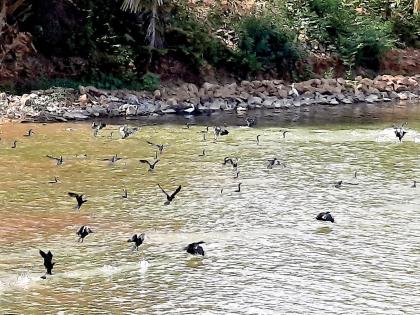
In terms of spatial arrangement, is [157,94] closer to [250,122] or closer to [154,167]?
[250,122]

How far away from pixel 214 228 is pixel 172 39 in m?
14.7

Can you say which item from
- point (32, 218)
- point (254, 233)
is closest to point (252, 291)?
point (254, 233)

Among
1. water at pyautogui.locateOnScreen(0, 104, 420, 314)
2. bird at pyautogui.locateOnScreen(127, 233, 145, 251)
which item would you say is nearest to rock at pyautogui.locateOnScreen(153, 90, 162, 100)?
water at pyautogui.locateOnScreen(0, 104, 420, 314)

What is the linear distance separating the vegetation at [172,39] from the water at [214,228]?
619 cm

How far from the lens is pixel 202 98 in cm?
2178

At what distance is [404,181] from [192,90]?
10.6 metres

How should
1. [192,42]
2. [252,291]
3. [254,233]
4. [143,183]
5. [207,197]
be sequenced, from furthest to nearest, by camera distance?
[192,42] → [143,183] → [207,197] → [254,233] → [252,291]

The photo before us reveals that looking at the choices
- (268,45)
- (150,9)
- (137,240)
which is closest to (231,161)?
(137,240)

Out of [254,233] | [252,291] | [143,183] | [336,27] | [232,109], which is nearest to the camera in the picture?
[252,291]

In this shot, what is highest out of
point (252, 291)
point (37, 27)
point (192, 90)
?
point (37, 27)

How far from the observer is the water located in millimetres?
7461

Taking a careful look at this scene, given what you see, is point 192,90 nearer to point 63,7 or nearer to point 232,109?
point 232,109

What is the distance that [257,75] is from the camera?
24469 millimetres

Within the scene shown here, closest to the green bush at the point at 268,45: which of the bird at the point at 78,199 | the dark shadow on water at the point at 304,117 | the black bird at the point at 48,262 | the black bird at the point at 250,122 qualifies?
the dark shadow on water at the point at 304,117
